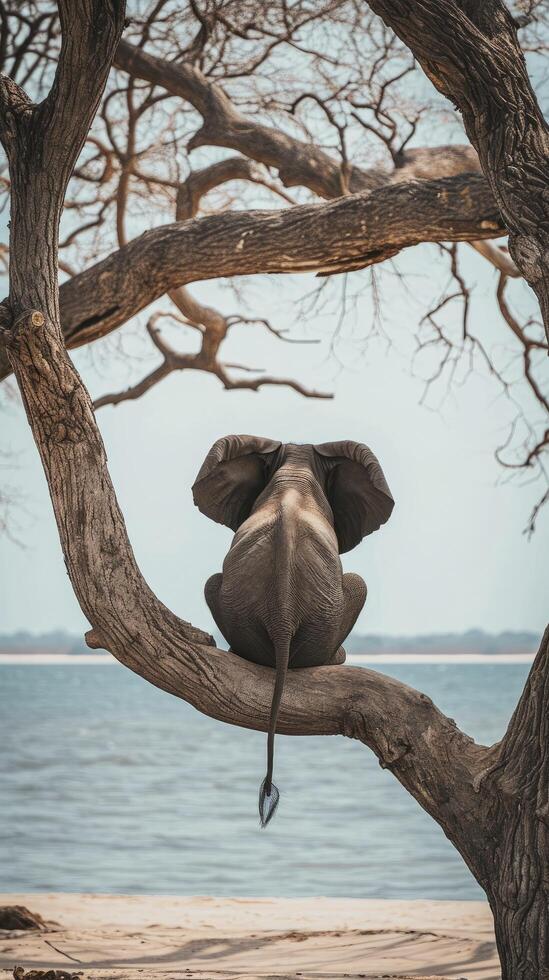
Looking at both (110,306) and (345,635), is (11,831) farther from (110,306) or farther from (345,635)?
(345,635)

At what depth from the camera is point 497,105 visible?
139 inches

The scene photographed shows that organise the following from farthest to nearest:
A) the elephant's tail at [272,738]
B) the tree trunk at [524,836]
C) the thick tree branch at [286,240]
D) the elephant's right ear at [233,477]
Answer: the thick tree branch at [286,240] < the elephant's right ear at [233,477] < the elephant's tail at [272,738] < the tree trunk at [524,836]

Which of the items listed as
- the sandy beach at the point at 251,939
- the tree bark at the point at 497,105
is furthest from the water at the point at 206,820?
the tree bark at the point at 497,105

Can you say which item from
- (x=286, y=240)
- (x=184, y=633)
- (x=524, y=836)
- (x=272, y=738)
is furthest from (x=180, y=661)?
(x=286, y=240)

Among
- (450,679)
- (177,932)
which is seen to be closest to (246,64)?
(177,932)

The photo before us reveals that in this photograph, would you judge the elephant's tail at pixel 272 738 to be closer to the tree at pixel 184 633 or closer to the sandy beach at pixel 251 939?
the tree at pixel 184 633

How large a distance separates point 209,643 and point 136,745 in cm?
1976

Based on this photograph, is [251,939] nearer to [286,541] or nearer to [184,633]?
[184,633]

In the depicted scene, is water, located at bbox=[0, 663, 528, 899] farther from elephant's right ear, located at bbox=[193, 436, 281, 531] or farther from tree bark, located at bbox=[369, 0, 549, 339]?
tree bark, located at bbox=[369, 0, 549, 339]

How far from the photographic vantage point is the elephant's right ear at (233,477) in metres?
3.88

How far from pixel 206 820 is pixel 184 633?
9681mm

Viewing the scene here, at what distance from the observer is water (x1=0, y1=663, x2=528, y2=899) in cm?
913

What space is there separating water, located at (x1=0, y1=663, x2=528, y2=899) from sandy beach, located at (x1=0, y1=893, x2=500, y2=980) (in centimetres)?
188

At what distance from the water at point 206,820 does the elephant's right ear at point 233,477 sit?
17.4ft
